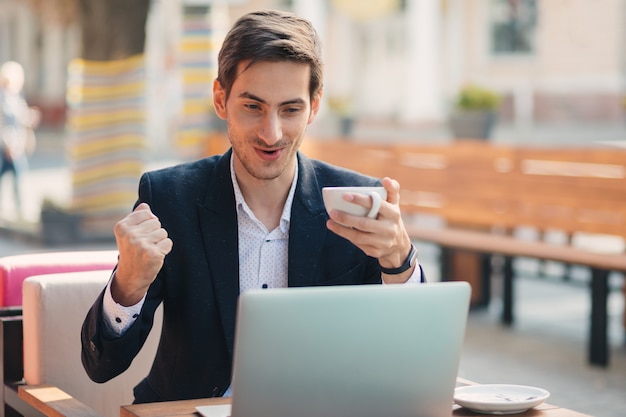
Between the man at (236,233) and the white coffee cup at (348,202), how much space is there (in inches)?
6.3

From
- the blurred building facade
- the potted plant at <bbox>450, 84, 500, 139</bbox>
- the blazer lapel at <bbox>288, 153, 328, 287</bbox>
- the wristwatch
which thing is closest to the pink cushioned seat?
the blazer lapel at <bbox>288, 153, 328, 287</bbox>

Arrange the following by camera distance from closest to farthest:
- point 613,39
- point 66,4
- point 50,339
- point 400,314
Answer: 1. point 400,314
2. point 50,339
3. point 66,4
4. point 613,39

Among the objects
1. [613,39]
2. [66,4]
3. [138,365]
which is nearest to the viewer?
[138,365]

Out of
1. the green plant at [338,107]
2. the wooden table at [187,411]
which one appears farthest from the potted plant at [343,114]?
the wooden table at [187,411]

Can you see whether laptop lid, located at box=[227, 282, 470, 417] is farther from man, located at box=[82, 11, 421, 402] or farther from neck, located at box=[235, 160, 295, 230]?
neck, located at box=[235, 160, 295, 230]

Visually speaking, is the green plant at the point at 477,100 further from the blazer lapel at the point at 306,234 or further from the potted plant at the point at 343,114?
the blazer lapel at the point at 306,234

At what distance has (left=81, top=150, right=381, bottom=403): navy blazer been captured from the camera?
2613mm

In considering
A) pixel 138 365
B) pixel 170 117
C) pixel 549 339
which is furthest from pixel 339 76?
pixel 138 365

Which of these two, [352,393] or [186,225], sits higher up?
[186,225]

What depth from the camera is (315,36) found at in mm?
2668

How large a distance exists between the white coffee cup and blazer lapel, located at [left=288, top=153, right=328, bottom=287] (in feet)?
1.65

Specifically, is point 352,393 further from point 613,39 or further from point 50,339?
point 613,39

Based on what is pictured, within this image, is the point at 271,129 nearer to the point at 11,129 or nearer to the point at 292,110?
the point at 292,110

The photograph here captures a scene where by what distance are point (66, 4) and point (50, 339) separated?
10094mm
